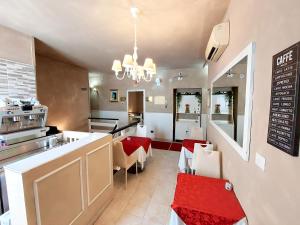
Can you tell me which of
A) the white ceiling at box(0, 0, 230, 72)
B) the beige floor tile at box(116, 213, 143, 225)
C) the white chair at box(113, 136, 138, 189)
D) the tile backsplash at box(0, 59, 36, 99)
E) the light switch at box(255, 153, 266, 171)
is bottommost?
the beige floor tile at box(116, 213, 143, 225)

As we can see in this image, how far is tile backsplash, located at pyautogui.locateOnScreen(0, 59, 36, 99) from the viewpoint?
7.91ft

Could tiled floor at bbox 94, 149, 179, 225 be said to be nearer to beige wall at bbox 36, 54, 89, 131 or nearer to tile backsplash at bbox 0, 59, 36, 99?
tile backsplash at bbox 0, 59, 36, 99

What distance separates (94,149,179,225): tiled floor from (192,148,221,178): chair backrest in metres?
0.78

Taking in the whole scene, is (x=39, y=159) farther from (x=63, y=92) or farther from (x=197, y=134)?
(x=63, y=92)

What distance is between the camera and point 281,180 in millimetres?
736

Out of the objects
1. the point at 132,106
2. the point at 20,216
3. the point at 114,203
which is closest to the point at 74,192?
the point at 20,216

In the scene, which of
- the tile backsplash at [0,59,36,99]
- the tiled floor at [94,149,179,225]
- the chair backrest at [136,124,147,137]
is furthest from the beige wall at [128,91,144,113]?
the tile backsplash at [0,59,36,99]

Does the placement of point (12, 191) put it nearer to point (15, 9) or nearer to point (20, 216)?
point (20, 216)

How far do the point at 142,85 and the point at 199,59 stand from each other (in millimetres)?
2556

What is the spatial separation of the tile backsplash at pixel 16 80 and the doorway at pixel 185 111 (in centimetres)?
429

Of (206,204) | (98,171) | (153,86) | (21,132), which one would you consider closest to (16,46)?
(21,132)

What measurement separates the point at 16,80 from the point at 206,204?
3.40 metres

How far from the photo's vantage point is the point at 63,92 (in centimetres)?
475

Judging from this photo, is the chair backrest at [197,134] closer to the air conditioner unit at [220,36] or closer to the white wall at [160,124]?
the white wall at [160,124]
